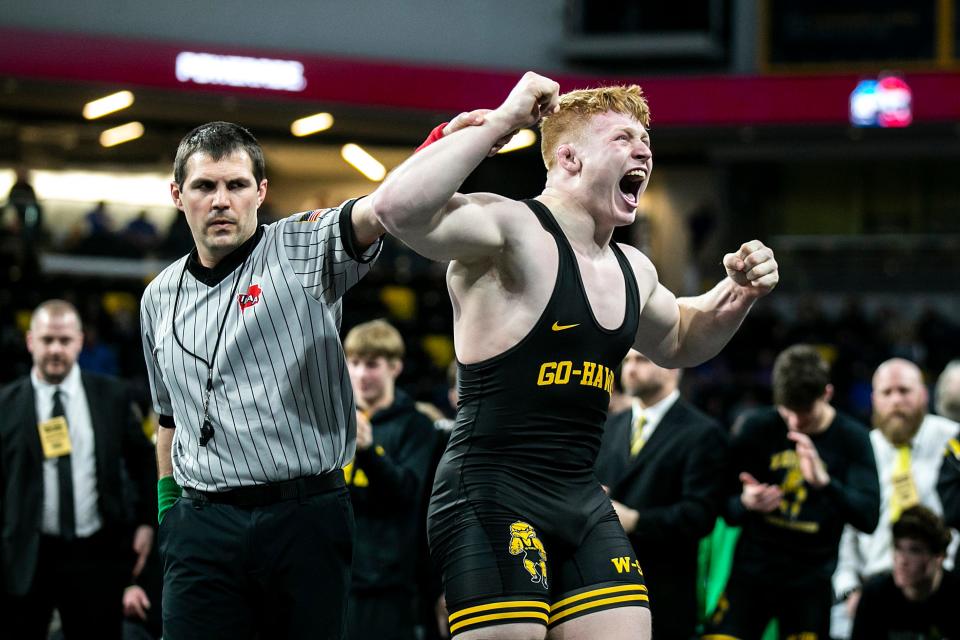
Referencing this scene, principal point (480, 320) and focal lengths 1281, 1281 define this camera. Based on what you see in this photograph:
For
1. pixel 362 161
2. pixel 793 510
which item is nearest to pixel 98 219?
pixel 362 161

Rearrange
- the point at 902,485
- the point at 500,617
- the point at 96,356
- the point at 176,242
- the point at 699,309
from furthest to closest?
the point at 176,242 → the point at 96,356 → the point at 902,485 → the point at 699,309 → the point at 500,617

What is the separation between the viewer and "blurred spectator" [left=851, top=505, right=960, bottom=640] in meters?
6.05

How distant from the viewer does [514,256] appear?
10.9 ft

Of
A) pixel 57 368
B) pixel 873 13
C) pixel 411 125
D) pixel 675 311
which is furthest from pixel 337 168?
pixel 675 311

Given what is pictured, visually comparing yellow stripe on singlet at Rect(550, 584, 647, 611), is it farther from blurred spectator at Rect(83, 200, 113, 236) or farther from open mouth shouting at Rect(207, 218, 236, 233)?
blurred spectator at Rect(83, 200, 113, 236)

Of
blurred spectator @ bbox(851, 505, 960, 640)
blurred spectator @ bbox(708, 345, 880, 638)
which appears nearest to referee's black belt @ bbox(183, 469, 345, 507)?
blurred spectator @ bbox(708, 345, 880, 638)

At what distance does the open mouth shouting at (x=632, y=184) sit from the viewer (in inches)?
141

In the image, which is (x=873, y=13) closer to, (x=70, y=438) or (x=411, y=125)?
(x=411, y=125)

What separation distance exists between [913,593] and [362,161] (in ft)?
55.1

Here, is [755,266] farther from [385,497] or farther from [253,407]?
[385,497]

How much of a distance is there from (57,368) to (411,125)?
14066mm

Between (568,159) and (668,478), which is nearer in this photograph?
(568,159)

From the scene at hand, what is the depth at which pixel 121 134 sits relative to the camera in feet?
67.3

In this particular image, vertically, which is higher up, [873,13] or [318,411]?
[873,13]
